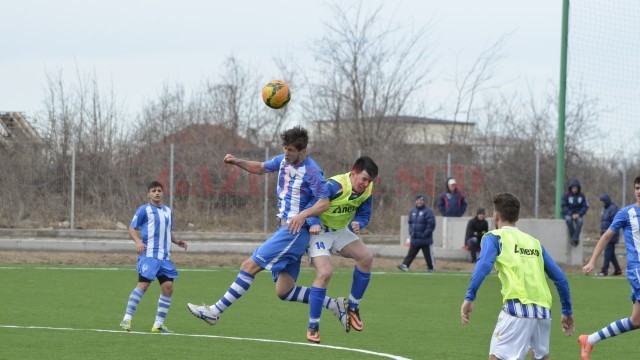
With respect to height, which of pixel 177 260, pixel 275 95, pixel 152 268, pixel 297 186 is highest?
pixel 275 95

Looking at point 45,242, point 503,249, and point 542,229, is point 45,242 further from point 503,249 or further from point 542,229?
point 503,249

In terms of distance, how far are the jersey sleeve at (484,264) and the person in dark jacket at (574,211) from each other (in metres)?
19.0

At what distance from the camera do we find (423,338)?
12.6 meters

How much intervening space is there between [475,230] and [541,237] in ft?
6.62

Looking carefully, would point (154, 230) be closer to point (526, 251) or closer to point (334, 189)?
point (334, 189)

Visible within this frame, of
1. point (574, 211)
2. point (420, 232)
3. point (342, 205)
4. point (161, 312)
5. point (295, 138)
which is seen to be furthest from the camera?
point (574, 211)

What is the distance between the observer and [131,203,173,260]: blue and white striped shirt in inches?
509

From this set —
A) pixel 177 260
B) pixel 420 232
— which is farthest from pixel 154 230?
pixel 177 260

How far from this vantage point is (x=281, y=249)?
11.2 m

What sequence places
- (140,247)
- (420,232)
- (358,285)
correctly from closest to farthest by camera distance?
Result: 1. (358,285)
2. (140,247)
3. (420,232)

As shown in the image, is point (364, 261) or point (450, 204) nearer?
point (364, 261)

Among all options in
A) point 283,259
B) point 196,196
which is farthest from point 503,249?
point 196,196

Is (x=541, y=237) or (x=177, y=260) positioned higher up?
(x=541, y=237)

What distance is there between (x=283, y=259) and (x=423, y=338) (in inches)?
86.4
